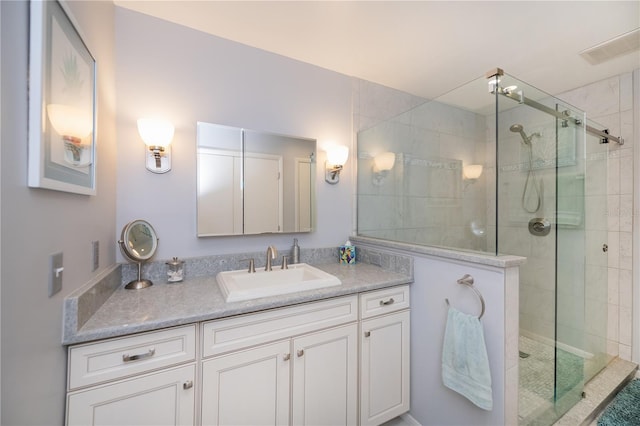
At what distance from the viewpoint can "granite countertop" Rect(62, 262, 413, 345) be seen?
93 centimetres

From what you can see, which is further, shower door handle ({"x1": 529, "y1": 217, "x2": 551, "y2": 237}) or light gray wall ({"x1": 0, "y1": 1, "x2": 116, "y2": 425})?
shower door handle ({"x1": 529, "y1": 217, "x2": 551, "y2": 237})

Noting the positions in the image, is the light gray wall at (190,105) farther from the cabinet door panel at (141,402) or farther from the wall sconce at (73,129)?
the cabinet door panel at (141,402)

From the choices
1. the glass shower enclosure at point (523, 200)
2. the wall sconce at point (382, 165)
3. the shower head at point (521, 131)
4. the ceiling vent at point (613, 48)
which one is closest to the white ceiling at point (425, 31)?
the ceiling vent at point (613, 48)

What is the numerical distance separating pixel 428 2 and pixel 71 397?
2.36m

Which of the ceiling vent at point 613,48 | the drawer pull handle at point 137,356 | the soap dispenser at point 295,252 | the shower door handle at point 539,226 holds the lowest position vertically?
the drawer pull handle at point 137,356

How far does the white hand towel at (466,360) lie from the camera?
47.7 inches

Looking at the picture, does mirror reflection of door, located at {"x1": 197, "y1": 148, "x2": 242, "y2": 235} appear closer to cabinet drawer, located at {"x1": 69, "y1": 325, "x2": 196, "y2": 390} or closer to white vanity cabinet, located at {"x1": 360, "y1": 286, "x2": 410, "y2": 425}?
cabinet drawer, located at {"x1": 69, "y1": 325, "x2": 196, "y2": 390}

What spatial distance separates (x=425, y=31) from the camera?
5.42ft

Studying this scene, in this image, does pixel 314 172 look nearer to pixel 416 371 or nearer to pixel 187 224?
pixel 187 224

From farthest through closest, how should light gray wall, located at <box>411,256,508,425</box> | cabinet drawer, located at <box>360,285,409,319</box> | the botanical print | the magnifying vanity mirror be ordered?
cabinet drawer, located at <box>360,285,409,319</box>
the magnifying vanity mirror
light gray wall, located at <box>411,256,508,425</box>
the botanical print

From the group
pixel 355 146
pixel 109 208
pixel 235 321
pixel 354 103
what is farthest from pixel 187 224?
pixel 354 103

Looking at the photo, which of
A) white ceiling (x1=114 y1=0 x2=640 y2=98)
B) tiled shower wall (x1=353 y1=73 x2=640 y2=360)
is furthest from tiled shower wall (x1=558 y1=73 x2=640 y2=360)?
white ceiling (x1=114 y1=0 x2=640 y2=98)

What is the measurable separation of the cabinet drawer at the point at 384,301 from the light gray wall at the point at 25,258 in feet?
4.09

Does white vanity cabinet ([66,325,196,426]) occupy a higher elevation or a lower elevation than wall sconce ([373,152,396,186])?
lower
